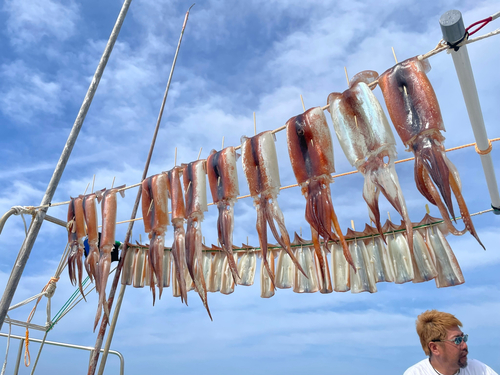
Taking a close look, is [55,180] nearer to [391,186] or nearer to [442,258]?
[391,186]

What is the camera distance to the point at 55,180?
513cm

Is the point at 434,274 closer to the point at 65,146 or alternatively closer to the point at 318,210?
the point at 318,210

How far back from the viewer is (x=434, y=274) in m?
6.16

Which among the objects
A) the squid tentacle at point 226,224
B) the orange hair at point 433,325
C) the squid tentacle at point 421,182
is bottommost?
the orange hair at point 433,325

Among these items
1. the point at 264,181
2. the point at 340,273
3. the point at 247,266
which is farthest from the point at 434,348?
the point at 247,266

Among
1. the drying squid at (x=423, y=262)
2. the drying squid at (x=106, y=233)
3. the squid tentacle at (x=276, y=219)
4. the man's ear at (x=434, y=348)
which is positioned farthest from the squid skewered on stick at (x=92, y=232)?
the drying squid at (x=423, y=262)

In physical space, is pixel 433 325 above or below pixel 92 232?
below

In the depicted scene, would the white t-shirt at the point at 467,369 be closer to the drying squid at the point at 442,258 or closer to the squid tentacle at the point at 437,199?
the squid tentacle at the point at 437,199

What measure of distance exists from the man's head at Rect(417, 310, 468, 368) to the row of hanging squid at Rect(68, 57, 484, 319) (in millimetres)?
665

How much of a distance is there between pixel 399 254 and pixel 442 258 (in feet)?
2.23

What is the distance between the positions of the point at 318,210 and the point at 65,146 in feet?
12.8

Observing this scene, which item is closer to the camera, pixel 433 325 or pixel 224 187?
pixel 433 325

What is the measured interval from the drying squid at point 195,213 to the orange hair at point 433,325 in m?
2.04

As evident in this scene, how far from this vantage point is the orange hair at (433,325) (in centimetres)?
337
